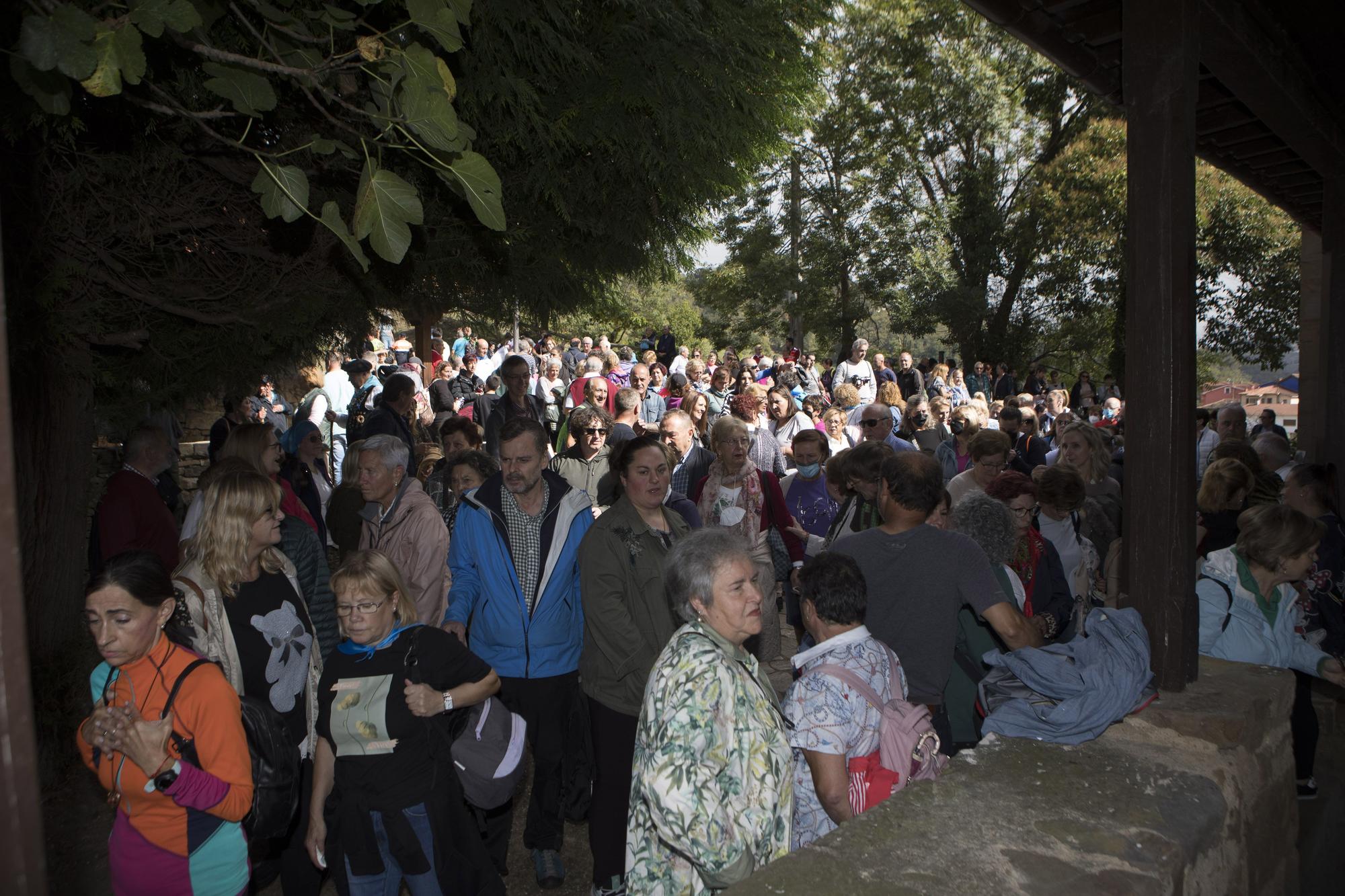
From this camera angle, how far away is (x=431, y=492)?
6.33 m

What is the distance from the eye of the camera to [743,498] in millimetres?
5816

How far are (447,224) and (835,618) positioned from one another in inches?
119

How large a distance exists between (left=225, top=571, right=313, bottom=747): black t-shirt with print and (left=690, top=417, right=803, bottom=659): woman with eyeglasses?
2.72 meters

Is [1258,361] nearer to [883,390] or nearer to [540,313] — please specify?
[883,390]

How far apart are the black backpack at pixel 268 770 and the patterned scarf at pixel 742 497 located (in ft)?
10.2

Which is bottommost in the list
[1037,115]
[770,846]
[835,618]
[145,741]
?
[770,846]

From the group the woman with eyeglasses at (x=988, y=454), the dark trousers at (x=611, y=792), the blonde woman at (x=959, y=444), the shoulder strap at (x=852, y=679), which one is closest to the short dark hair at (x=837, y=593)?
the shoulder strap at (x=852, y=679)

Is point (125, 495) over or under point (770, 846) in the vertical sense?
over

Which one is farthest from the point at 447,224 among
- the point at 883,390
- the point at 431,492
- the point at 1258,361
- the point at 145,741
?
the point at 1258,361

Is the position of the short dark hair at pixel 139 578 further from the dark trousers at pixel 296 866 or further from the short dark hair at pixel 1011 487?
the short dark hair at pixel 1011 487

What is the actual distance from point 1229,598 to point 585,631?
118 inches

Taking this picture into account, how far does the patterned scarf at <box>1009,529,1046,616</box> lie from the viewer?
471 centimetres

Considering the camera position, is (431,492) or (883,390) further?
(883,390)

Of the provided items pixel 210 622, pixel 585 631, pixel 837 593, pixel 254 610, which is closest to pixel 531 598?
pixel 585 631
